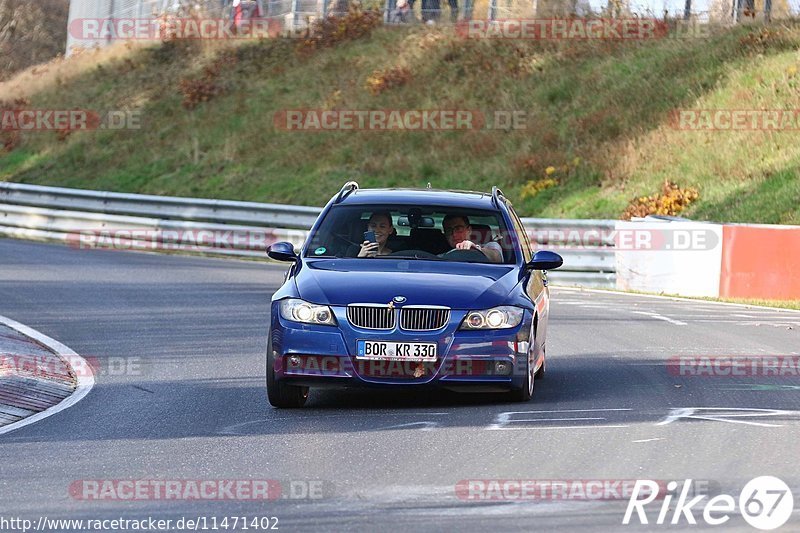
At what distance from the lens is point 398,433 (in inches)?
376

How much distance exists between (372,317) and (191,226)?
19.9 meters

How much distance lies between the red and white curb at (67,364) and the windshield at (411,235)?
7.15 ft

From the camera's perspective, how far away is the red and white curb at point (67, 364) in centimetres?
1037

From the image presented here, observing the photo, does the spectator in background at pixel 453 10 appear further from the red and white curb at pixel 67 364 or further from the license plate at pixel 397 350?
the license plate at pixel 397 350

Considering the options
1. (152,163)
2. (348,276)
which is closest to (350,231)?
(348,276)

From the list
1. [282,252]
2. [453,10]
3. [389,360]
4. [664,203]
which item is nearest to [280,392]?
[389,360]

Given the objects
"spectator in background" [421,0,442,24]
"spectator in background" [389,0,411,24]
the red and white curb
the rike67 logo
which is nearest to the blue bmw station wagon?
the red and white curb

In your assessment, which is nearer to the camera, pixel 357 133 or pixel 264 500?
pixel 264 500

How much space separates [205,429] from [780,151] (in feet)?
75.0

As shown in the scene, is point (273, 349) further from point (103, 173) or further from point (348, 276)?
point (103, 173)

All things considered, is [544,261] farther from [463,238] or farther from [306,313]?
[306,313]

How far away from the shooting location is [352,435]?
9.49 meters

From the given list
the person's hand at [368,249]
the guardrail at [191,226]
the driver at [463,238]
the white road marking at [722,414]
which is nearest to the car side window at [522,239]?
the driver at [463,238]

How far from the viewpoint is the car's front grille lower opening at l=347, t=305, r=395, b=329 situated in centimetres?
1034
